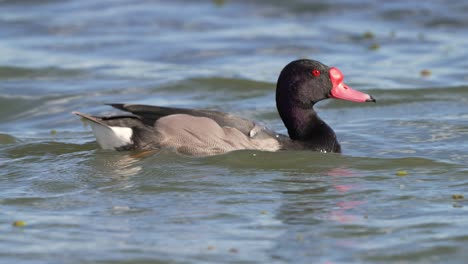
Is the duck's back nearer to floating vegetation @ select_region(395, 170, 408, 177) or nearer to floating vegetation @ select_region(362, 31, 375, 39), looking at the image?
floating vegetation @ select_region(395, 170, 408, 177)

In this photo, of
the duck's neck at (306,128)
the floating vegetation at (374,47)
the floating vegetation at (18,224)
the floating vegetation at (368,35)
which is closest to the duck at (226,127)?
the duck's neck at (306,128)

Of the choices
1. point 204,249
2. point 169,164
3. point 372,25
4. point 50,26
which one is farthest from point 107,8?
point 204,249

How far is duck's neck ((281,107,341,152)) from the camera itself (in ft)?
32.7

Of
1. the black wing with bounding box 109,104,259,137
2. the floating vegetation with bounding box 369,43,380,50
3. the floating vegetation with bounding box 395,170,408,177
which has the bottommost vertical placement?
the floating vegetation with bounding box 395,170,408,177

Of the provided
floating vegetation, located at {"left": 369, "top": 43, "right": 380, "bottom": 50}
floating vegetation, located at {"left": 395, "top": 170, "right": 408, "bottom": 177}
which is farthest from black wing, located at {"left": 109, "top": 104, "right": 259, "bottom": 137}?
floating vegetation, located at {"left": 369, "top": 43, "right": 380, "bottom": 50}

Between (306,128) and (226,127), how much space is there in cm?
101

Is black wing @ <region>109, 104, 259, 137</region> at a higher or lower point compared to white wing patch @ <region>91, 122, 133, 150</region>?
higher

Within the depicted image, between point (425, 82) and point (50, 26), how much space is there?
25.3 feet

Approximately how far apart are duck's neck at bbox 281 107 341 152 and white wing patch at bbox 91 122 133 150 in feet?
5.45

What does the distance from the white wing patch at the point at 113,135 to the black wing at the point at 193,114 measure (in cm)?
20

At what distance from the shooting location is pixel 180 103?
12891mm

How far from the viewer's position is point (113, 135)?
973 centimetres

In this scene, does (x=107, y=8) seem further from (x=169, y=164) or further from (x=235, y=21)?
(x=169, y=164)

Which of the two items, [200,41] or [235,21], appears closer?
[200,41]
